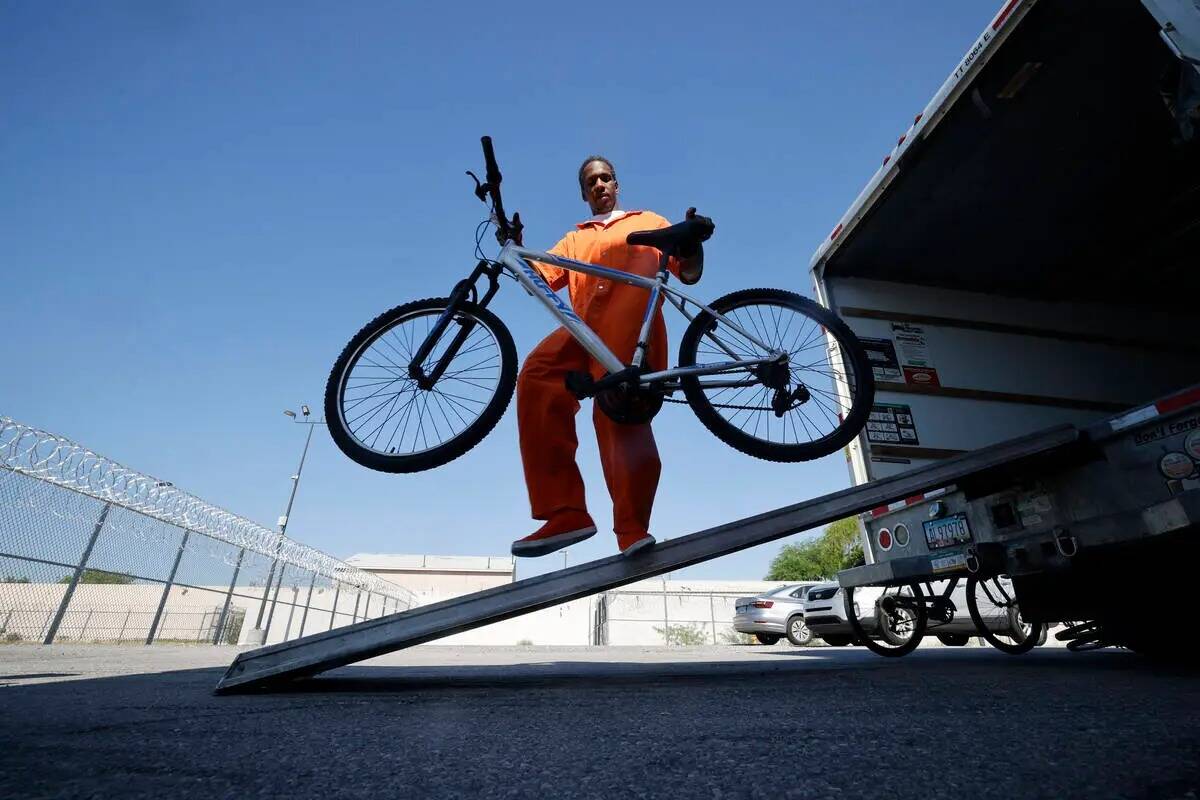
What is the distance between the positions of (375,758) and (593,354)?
204 cm

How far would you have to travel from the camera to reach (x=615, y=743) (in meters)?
1.27

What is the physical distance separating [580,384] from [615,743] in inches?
72.8

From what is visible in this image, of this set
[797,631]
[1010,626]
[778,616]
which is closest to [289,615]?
[778,616]

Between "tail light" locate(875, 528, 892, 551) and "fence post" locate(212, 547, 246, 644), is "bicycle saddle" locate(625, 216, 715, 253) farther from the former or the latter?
"fence post" locate(212, 547, 246, 644)

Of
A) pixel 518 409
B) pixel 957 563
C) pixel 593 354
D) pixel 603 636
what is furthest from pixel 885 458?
pixel 603 636

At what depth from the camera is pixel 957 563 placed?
3.28 meters

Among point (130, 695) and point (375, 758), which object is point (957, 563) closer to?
point (375, 758)

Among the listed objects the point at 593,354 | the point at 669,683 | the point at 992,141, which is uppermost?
the point at 992,141

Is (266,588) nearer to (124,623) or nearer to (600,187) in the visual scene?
(124,623)

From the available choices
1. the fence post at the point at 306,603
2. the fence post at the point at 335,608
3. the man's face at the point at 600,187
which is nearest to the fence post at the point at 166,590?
the fence post at the point at 306,603

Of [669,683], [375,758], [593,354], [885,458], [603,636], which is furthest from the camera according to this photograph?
[603,636]

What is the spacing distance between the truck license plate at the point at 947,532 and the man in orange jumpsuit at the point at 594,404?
1.76 m

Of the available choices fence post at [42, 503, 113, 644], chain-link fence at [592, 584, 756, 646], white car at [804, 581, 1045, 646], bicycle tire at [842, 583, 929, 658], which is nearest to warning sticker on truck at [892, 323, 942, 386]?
bicycle tire at [842, 583, 929, 658]

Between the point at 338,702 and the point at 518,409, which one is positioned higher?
the point at 518,409
